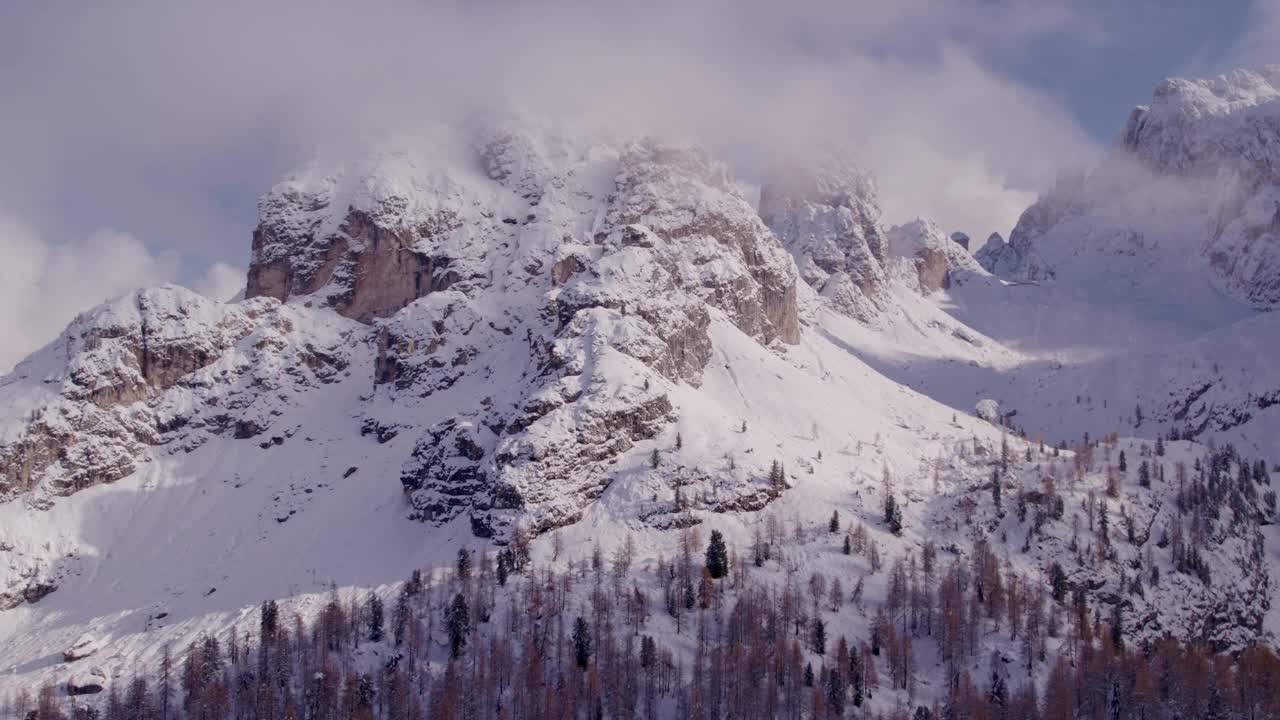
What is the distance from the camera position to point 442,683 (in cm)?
19738

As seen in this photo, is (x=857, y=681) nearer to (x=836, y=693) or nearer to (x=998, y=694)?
(x=836, y=693)

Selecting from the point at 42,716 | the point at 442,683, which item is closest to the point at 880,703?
the point at 442,683

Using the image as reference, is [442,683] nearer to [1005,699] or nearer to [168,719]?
[168,719]

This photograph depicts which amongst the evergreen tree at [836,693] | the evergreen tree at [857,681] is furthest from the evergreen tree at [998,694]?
the evergreen tree at [836,693]

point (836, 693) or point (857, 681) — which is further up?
point (857, 681)

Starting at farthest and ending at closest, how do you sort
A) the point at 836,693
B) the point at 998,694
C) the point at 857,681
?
1. the point at 857,681
2. the point at 998,694
3. the point at 836,693

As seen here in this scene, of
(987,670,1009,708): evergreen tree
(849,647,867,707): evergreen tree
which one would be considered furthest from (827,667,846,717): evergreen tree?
(987,670,1009,708): evergreen tree

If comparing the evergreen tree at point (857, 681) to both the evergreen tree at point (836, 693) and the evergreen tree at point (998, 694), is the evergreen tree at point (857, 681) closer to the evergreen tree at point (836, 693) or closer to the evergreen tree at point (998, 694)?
the evergreen tree at point (836, 693)

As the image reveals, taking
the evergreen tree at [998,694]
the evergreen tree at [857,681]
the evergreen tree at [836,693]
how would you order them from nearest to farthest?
1. the evergreen tree at [836,693]
2. the evergreen tree at [998,694]
3. the evergreen tree at [857,681]

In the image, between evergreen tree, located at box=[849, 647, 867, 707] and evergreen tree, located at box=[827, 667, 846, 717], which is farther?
evergreen tree, located at box=[849, 647, 867, 707]

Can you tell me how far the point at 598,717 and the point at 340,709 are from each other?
3800cm

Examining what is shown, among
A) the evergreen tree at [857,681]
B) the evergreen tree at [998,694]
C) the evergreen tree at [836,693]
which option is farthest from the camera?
the evergreen tree at [857,681]

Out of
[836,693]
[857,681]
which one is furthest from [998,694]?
[836,693]

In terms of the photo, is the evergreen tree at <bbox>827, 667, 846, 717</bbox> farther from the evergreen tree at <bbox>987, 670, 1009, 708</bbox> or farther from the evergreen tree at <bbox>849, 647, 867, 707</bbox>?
the evergreen tree at <bbox>987, 670, 1009, 708</bbox>
